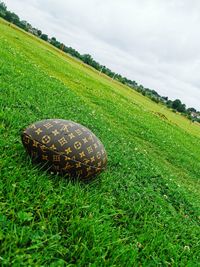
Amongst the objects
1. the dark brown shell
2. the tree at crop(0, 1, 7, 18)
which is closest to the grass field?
the dark brown shell

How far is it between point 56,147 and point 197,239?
10.6 ft

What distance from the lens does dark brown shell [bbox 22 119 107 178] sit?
5227 mm

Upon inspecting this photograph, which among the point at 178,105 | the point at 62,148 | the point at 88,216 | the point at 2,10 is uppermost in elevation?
the point at 62,148

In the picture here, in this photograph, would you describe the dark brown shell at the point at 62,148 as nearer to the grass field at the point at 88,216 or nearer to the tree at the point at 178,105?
the grass field at the point at 88,216

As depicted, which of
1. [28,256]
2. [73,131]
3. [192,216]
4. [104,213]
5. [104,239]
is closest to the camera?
[28,256]

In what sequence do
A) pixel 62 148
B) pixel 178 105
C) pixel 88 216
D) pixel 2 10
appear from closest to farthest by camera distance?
pixel 88 216 < pixel 62 148 < pixel 178 105 < pixel 2 10

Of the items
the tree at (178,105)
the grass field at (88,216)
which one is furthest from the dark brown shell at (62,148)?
the tree at (178,105)

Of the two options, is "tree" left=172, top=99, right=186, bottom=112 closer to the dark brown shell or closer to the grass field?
the grass field

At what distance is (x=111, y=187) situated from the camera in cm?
625

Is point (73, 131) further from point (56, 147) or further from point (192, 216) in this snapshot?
point (192, 216)

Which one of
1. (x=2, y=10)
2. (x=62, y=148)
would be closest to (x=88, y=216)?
(x=62, y=148)

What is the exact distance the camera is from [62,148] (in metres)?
5.26

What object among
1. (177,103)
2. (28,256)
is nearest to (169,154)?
(28,256)

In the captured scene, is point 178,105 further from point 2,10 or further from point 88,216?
point 88,216
